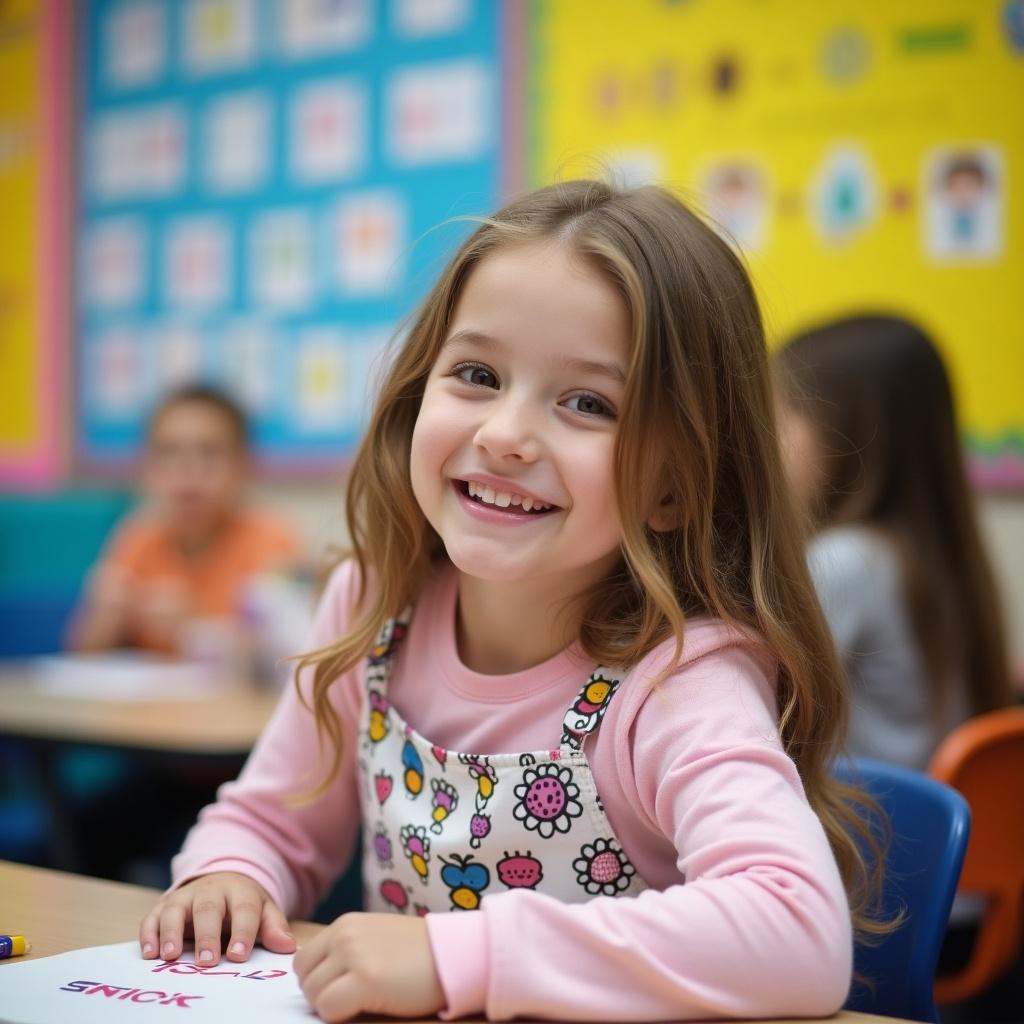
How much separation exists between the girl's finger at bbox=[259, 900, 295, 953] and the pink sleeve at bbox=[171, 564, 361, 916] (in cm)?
12

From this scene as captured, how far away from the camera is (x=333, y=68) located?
3572 millimetres

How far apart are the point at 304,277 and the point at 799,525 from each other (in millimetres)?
2817

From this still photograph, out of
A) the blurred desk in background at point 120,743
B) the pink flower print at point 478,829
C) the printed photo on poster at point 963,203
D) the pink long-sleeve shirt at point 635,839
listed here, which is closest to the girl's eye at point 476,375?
the pink long-sleeve shirt at point 635,839

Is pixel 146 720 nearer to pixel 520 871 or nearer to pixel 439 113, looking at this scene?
pixel 520 871

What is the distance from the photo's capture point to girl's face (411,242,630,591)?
920 mm

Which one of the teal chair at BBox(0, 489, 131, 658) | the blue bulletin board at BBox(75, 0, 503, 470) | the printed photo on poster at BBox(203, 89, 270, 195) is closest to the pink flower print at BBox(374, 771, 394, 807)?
the blue bulletin board at BBox(75, 0, 503, 470)

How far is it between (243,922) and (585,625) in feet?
1.06

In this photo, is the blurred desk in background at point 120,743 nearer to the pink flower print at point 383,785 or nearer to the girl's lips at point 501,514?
the pink flower print at point 383,785

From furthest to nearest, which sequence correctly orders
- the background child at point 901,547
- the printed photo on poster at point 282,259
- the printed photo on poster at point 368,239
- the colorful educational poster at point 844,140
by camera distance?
the printed photo on poster at point 282,259
the printed photo on poster at point 368,239
the colorful educational poster at point 844,140
the background child at point 901,547

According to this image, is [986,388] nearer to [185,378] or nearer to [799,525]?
[799,525]

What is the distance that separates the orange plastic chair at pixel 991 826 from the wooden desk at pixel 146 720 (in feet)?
2.98

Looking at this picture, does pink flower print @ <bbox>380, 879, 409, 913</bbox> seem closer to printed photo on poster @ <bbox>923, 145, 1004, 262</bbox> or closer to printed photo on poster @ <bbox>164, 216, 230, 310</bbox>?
printed photo on poster @ <bbox>923, 145, 1004, 262</bbox>

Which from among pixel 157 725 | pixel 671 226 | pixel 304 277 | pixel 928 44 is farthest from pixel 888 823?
pixel 304 277

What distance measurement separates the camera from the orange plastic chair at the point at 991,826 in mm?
1530
